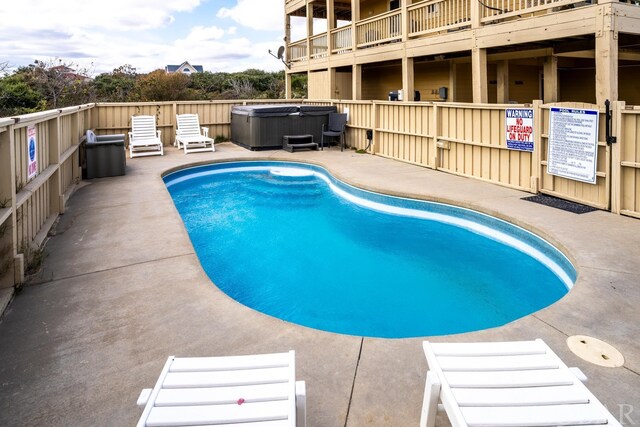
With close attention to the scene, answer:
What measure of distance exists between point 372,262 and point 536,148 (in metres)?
3.43

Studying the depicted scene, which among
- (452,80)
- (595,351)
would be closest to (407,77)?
(452,80)

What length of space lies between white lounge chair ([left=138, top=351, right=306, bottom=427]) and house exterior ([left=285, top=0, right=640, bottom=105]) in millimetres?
7775

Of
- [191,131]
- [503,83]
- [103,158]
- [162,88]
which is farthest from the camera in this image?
[162,88]

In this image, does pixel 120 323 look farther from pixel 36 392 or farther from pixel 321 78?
pixel 321 78

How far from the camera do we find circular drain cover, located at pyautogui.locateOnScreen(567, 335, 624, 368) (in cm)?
257

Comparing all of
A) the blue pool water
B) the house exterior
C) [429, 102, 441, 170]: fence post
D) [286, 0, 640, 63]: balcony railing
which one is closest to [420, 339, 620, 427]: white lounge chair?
the blue pool water

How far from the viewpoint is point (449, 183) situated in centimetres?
794

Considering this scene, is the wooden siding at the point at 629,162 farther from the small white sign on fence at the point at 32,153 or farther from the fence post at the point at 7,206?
the small white sign on fence at the point at 32,153

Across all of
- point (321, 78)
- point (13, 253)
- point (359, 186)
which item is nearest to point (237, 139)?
point (321, 78)

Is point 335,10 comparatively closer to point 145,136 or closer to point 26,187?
point 145,136

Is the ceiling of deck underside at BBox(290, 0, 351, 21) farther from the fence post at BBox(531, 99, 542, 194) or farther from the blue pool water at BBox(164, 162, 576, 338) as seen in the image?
the fence post at BBox(531, 99, 542, 194)

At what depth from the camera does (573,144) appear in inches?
244

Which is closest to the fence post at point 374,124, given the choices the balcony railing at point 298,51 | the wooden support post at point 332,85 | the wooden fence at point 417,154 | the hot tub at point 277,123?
the wooden fence at point 417,154

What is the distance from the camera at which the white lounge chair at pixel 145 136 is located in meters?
12.2
